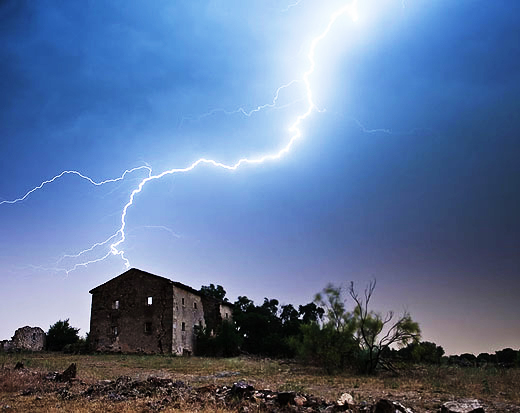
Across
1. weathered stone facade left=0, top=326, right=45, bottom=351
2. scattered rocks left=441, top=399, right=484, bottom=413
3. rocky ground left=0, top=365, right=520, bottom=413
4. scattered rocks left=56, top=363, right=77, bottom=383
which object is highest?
weathered stone facade left=0, top=326, right=45, bottom=351

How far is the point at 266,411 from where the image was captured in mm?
9727

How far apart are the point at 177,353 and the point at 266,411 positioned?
28.9 m

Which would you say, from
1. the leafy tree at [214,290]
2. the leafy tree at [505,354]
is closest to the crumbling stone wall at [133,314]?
the leafy tree at [214,290]

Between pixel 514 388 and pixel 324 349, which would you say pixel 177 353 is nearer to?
pixel 324 349

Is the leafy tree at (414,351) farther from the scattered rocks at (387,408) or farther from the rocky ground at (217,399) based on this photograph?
the scattered rocks at (387,408)

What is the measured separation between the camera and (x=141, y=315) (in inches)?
1478

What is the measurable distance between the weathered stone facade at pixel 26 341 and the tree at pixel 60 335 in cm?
78

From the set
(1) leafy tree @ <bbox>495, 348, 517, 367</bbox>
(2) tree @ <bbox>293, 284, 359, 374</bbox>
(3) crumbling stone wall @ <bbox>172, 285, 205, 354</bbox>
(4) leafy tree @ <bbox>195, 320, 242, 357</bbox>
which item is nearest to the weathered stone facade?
(3) crumbling stone wall @ <bbox>172, 285, 205, 354</bbox>

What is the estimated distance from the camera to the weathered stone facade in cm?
3941

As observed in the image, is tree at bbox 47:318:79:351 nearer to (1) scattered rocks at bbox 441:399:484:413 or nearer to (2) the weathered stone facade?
(2) the weathered stone facade

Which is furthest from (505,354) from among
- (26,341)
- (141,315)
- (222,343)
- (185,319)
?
(26,341)

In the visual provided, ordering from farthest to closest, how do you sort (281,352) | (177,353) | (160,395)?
(281,352) → (177,353) → (160,395)

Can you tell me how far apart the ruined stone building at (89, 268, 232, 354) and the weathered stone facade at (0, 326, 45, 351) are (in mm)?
7054

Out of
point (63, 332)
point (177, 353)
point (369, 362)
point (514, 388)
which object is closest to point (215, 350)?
point (177, 353)
